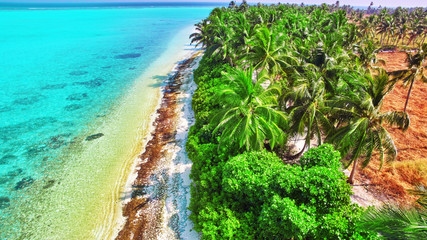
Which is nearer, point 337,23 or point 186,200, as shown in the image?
point 186,200

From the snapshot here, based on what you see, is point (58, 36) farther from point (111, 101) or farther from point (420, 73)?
point (420, 73)

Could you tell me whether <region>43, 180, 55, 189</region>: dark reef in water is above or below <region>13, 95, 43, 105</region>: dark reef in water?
below

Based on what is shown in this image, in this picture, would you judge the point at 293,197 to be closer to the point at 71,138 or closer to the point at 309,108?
the point at 309,108

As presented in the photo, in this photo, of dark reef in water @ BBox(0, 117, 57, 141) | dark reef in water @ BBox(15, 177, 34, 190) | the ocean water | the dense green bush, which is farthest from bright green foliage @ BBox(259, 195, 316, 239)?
dark reef in water @ BBox(0, 117, 57, 141)

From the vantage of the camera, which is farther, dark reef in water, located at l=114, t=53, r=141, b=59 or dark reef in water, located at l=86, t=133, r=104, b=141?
dark reef in water, located at l=114, t=53, r=141, b=59

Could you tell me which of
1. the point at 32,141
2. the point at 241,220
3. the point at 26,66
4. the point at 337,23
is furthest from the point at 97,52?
the point at 241,220

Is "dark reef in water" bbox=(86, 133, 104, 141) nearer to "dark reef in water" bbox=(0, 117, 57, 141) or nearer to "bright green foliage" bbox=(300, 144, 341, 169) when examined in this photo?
"dark reef in water" bbox=(0, 117, 57, 141)
